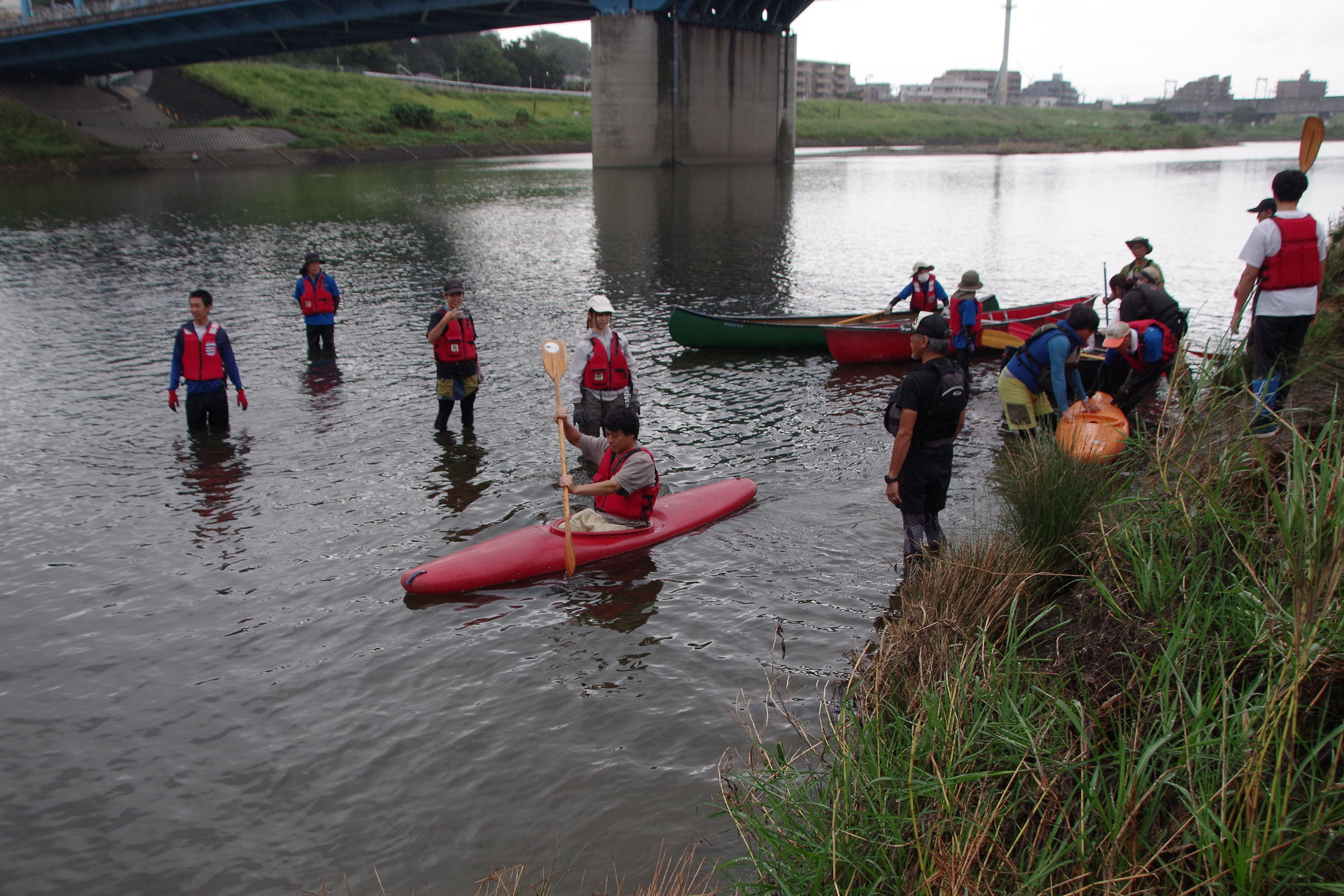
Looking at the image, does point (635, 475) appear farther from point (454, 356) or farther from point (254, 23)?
point (254, 23)

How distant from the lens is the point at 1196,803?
3.03 meters

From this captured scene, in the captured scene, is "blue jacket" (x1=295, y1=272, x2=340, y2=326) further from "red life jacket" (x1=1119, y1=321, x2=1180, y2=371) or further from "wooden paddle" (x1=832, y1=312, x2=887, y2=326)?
"red life jacket" (x1=1119, y1=321, x2=1180, y2=371)

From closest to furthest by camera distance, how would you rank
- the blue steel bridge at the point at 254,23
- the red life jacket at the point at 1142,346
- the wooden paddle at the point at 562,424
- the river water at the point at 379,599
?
1. the river water at the point at 379,599
2. the wooden paddle at the point at 562,424
3. the red life jacket at the point at 1142,346
4. the blue steel bridge at the point at 254,23

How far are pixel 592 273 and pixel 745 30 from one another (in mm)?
41691

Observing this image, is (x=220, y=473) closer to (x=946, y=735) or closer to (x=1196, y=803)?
(x=946, y=735)

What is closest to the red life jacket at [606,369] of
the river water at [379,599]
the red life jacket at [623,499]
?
the river water at [379,599]

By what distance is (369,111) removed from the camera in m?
69.7

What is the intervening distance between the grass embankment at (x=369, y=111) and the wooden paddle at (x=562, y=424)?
59.4m

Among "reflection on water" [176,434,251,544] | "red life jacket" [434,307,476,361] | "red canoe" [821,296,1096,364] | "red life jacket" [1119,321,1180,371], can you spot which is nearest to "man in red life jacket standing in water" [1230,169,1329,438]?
"red life jacket" [1119,321,1180,371]

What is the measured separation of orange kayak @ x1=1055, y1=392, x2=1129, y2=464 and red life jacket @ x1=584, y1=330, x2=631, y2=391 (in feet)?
13.0

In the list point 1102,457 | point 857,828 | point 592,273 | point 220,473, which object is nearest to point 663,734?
point 857,828

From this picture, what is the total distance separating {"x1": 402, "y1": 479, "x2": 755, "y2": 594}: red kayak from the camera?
691cm

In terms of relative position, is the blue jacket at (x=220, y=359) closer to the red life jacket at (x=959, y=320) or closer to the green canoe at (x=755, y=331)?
the green canoe at (x=755, y=331)

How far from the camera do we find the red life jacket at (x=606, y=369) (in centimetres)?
866
